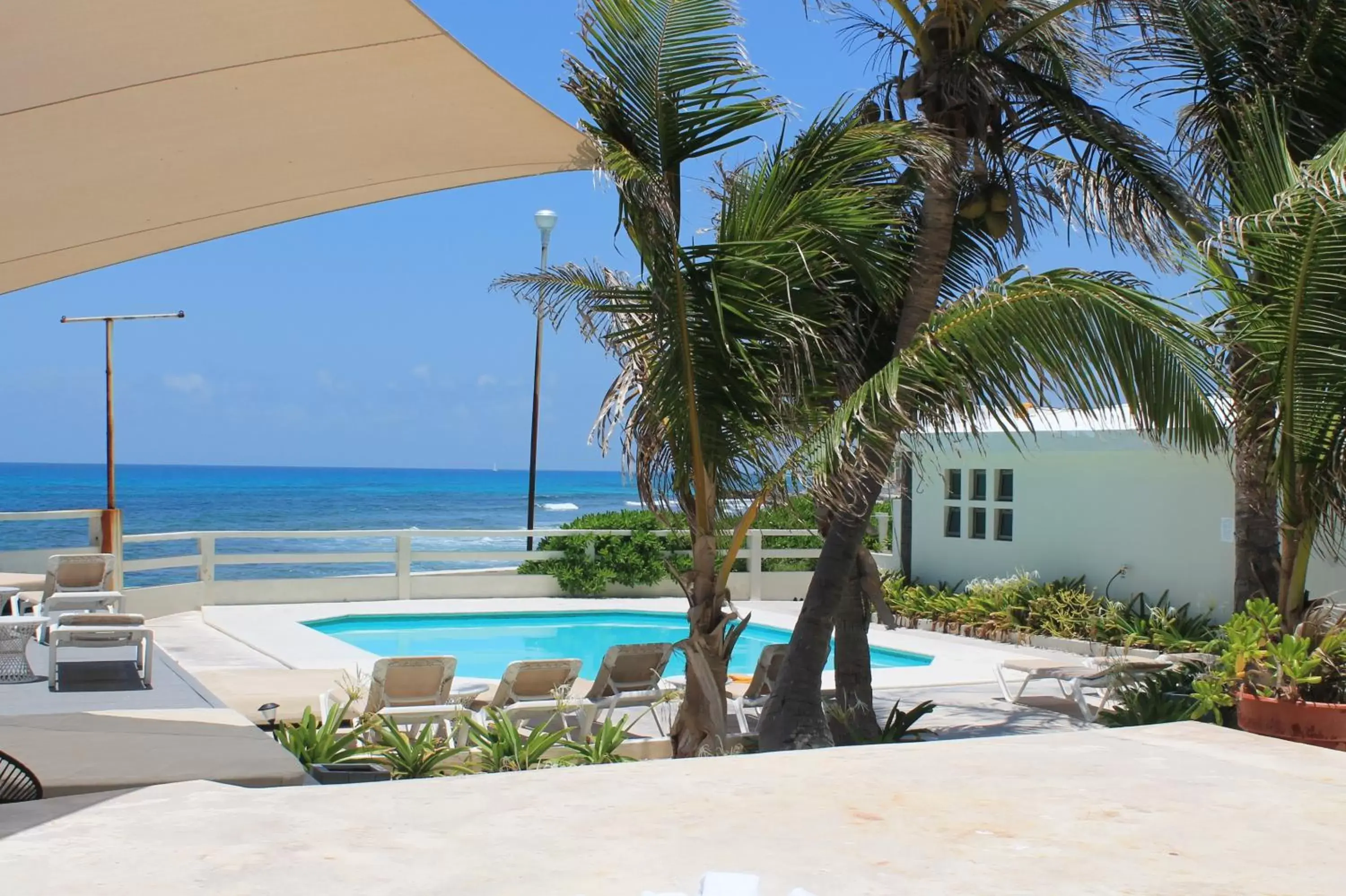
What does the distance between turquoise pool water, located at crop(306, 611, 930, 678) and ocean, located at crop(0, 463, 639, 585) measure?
1034 inches

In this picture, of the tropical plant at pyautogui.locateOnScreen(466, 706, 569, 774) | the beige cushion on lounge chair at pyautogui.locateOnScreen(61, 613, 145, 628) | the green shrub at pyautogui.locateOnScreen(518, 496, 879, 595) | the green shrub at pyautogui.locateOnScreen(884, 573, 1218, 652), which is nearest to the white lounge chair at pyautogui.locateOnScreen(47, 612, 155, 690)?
the beige cushion on lounge chair at pyautogui.locateOnScreen(61, 613, 145, 628)

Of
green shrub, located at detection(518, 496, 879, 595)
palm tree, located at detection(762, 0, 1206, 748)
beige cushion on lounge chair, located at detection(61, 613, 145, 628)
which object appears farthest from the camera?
green shrub, located at detection(518, 496, 879, 595)

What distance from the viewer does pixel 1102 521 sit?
15.3 m

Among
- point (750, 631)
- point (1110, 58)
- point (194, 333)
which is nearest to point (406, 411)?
point (194, 333)

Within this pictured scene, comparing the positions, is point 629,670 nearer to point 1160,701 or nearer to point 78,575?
point 1160,701

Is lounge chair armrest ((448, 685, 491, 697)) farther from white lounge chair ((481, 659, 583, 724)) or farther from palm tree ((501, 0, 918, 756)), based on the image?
palm tree ((501, 0, 918, 756))

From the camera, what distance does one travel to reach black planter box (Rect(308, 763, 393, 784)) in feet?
20.1

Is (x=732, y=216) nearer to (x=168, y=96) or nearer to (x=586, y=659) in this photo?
(x=168, y=96)

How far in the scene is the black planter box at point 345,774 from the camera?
20.1ft

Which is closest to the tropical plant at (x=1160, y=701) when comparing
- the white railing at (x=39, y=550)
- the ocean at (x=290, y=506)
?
the white railing at (x=39, y=550)

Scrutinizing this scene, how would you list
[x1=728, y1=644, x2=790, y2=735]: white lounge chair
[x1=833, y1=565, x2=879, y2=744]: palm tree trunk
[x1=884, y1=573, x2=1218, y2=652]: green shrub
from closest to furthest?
1. [x1=833, y1=565, x2=879, y2=744]: palm tree trunk
2. [x1=728, y1=644, x2=790, y2=735]: white lounge chair
3. [x1=884, y1=573, x2=1218, y2=652]: green shrub

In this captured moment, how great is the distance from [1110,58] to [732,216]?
351cm

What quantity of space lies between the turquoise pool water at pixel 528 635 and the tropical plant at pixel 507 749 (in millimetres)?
7373

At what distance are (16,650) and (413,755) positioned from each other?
15.3ft
